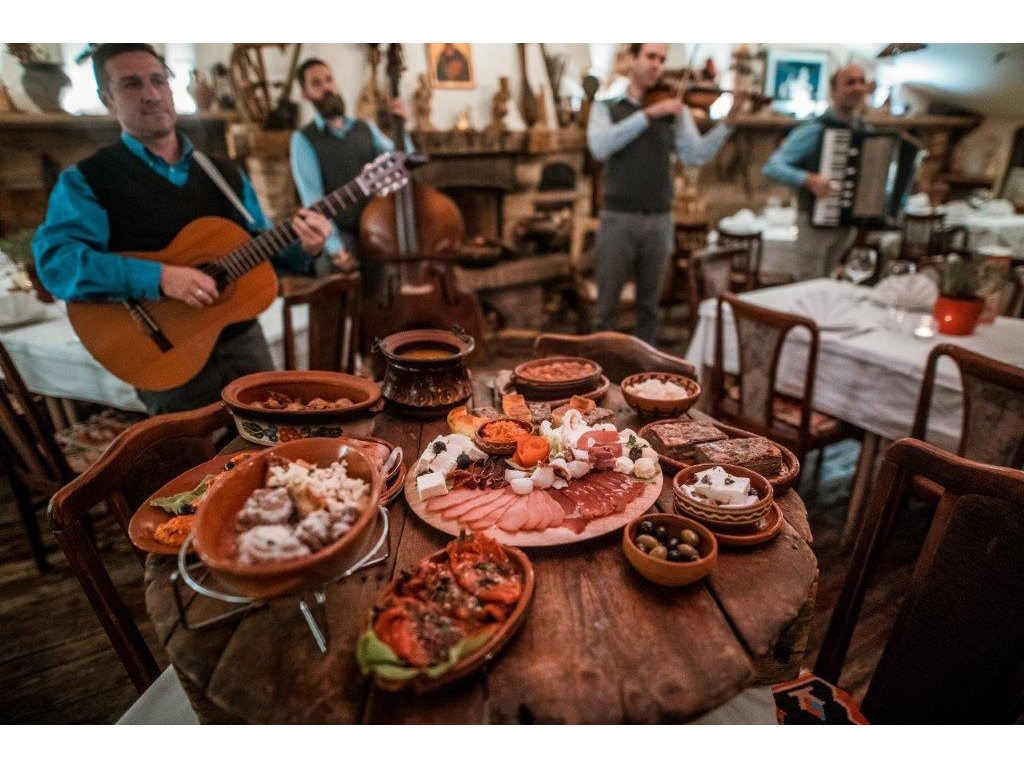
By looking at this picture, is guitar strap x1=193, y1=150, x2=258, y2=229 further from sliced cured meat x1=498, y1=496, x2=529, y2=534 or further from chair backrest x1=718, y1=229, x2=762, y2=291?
chair backrest x1=718, y1=229, x2=762, y2=291

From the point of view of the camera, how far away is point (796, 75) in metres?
6.56

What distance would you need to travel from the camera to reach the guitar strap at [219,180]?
204 cm

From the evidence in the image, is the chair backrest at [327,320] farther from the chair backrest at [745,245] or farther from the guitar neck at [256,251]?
the chair backrest at [745,245]

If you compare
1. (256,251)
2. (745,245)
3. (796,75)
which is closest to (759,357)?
(256,251)

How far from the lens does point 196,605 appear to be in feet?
3.04

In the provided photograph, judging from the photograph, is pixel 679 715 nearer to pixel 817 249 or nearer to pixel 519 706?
pixel 519 706

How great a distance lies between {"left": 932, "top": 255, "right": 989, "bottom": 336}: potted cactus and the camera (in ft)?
7.18

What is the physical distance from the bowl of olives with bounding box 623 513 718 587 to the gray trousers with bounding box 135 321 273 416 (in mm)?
1659

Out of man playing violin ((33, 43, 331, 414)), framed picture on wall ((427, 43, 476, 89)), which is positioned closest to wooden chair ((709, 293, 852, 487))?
man playing violin ((33, 43, 331, 414))

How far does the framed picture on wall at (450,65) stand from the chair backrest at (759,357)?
3462mm

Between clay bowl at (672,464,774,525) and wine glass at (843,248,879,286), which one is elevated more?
wine glass at (843,248,879,286)

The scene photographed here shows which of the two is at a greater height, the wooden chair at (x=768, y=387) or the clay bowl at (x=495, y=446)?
the clay bowl at (x=495, y=446)

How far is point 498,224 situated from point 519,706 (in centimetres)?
491

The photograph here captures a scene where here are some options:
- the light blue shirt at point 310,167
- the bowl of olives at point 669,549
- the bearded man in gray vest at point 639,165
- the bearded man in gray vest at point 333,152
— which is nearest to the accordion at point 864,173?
the bearded man in gray vest at point 639,165
